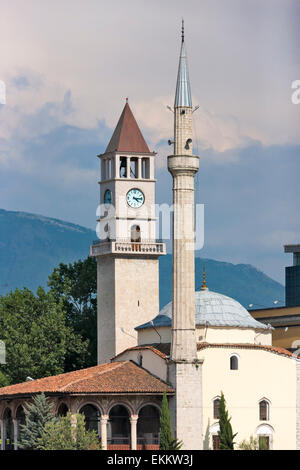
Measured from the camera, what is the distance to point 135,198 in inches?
2869

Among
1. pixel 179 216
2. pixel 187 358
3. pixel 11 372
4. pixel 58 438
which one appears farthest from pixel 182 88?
pixel 11 372

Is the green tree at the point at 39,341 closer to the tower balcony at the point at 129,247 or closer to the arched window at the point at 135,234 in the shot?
the tower balcony at the point at 129,247

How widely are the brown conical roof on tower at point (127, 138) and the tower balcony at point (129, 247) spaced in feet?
16.9

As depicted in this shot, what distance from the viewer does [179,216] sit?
60.2 meters

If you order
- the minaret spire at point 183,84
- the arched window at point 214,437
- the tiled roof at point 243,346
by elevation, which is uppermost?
the minaret spire at point 183,84

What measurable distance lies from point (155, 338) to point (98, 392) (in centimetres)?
668

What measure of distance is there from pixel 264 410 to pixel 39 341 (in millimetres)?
19615

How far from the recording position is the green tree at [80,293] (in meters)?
80.7

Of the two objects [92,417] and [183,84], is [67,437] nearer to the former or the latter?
[92,417]

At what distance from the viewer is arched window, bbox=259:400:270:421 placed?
202ft

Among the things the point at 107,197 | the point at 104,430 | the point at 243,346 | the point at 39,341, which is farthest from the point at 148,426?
the point at 39,341

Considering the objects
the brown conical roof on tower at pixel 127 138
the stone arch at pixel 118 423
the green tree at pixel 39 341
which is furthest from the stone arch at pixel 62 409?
the brown conical roof on tower at pixel 127 138
